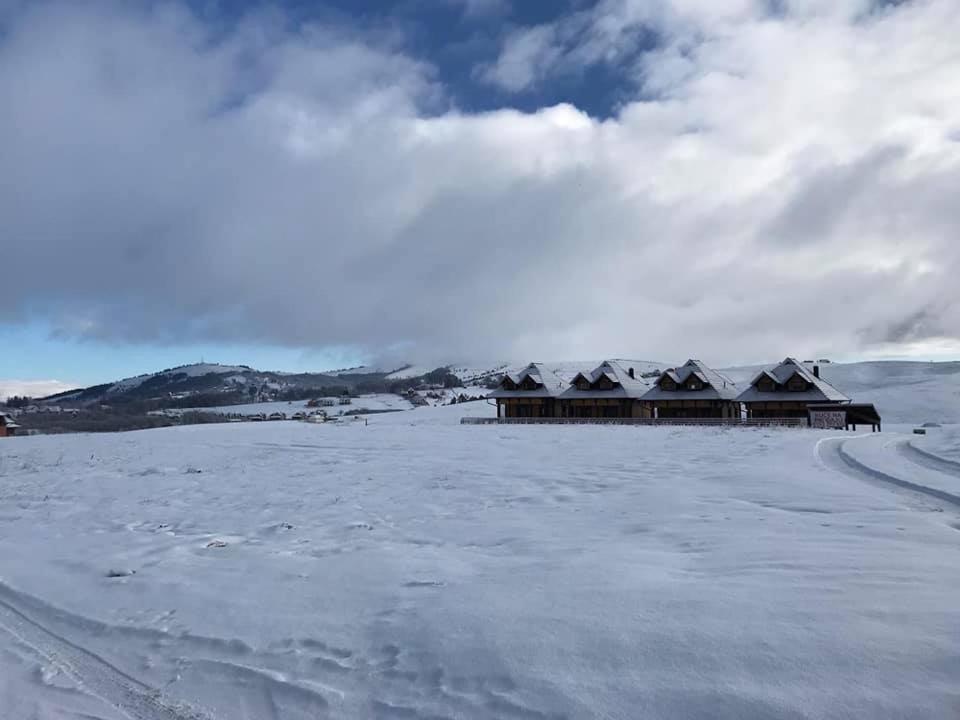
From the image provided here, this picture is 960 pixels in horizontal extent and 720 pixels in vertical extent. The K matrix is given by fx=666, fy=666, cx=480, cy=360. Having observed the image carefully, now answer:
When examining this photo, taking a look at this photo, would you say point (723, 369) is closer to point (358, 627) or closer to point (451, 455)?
point (451, 455)

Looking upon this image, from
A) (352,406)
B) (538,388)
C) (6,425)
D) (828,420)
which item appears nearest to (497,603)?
(828,420)

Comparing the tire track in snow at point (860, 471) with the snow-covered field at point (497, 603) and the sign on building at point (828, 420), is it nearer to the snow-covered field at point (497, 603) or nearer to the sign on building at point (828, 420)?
the snow-covered field at point (497, 603)

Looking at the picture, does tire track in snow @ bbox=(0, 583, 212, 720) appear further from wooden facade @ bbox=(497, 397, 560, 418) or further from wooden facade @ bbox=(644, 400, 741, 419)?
wooden facade @ bbox=(497, 397, 560, 418)

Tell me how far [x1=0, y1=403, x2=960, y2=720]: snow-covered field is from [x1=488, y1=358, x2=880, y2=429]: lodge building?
126 feet

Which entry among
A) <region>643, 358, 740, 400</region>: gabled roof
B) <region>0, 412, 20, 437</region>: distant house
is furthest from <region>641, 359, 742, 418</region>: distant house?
<region>0, 412, 20, 437</region>: distant house

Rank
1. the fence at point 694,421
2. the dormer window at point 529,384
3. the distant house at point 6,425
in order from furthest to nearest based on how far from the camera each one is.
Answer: the distant house at point 6,425 → the dormer window at point 529,384 → the fence at point 694,421

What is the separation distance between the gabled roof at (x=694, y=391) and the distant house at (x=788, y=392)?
2022 mm

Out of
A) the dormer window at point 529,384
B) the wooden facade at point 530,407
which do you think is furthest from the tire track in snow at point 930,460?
the wooden facade at point 530,407

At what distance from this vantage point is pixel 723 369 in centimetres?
15738

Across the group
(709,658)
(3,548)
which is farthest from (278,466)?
(709,658)

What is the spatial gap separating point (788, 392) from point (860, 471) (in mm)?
38610

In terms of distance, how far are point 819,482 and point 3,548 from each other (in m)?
14.7

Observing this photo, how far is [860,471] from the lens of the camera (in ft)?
53.2

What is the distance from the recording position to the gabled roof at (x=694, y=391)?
2128 inches
